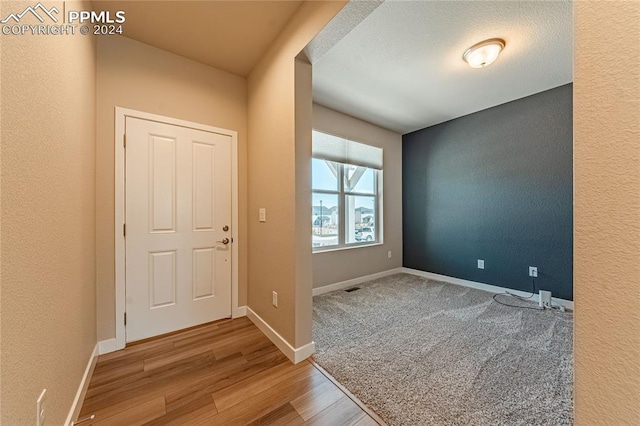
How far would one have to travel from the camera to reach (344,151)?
362cm

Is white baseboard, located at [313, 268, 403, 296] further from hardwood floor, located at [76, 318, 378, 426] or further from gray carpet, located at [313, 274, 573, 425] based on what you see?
hardwood floor, located at [76, 318, 378, 426]

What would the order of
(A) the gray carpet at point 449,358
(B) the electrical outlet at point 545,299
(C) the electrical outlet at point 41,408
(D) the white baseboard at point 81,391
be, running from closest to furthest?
1. (C) the electrical outlet at point 41,408
2. (D) the white baseboard at point 81,391
3. (A) the gray carpet at point 449,358
4. (B) the electrical outlet at point 545,299

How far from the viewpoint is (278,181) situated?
200 cm

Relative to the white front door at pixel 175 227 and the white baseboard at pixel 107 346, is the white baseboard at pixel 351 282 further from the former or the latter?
the white baseboard at pixel 107 346

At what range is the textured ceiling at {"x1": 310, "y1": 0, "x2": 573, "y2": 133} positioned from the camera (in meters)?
1.80

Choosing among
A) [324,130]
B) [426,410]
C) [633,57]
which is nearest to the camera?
[633,57]

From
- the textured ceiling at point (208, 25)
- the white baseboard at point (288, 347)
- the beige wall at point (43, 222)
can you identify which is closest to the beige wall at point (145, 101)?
the textured ceiling at point (208, 25)

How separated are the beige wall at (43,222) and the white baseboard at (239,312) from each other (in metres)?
1.14

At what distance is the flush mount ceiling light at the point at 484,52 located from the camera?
207 cm

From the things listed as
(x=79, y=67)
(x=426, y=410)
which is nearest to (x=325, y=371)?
(x=426, y=410)

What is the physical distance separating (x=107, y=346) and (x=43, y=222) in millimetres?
1519

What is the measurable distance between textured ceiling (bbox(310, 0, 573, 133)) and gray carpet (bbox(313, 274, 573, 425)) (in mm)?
2338

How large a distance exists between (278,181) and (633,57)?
1813mm

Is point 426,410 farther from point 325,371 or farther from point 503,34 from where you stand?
point 503,34
